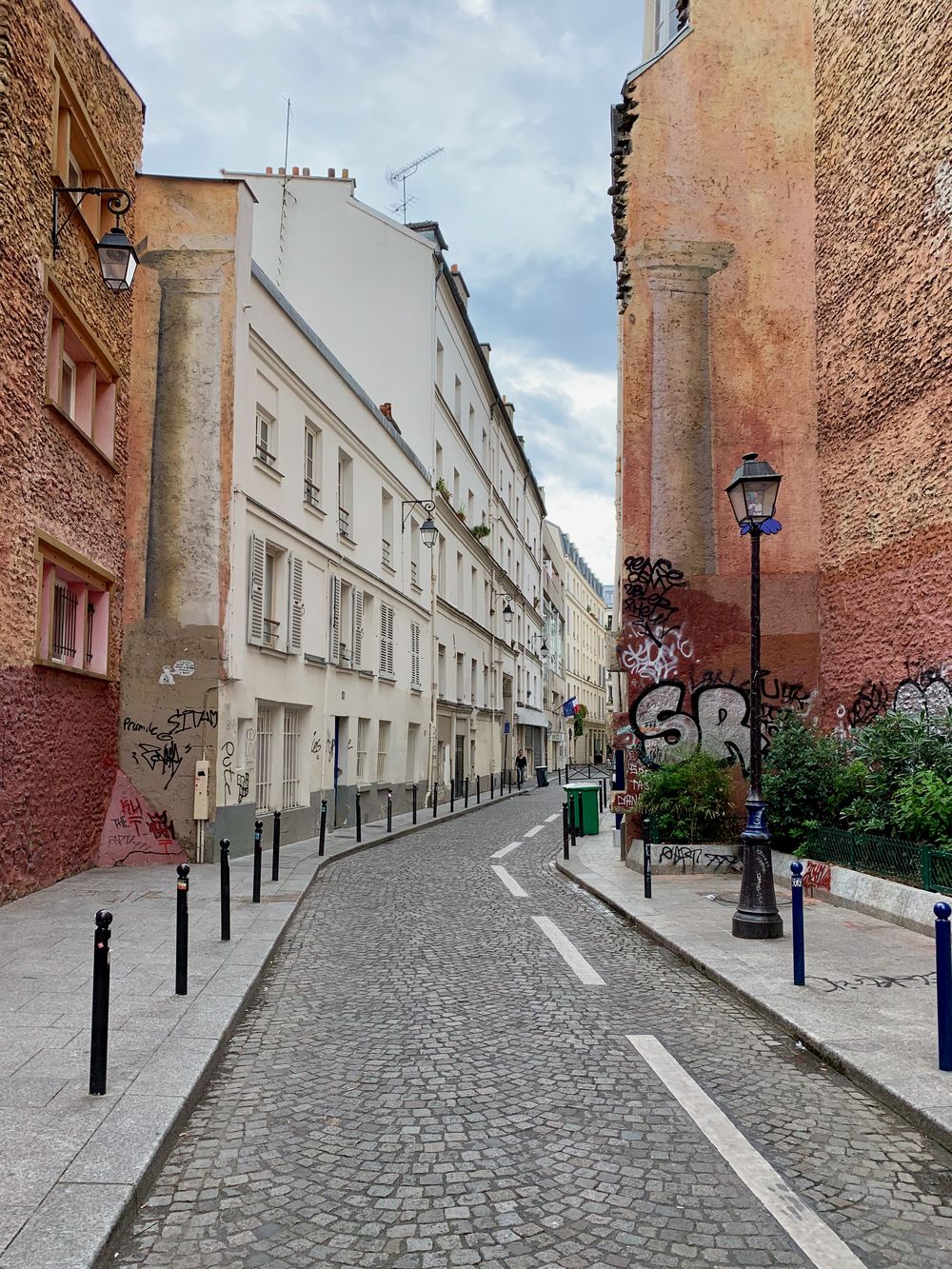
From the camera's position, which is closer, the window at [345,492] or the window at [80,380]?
the window at [80,380]

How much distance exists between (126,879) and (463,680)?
74.3ft

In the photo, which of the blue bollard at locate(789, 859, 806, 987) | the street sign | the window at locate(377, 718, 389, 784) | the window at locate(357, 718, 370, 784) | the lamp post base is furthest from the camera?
the window at locate(377, 718, 389, 784)

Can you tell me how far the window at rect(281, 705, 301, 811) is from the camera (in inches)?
679

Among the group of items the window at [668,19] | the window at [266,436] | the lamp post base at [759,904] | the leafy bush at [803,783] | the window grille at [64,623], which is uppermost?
the window at [668,19]

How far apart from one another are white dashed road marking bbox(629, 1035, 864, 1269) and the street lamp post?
331cm

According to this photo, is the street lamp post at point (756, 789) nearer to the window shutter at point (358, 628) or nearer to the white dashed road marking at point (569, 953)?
the white dashed road marking at point (569, 953)

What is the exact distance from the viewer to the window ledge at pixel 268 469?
50.9 ft

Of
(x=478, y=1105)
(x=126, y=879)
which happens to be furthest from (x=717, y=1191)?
(x=126, y=879)

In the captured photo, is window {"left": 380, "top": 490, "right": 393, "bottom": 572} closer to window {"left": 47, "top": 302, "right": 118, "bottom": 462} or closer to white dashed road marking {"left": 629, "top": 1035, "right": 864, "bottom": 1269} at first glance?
window {"left": 47, "top": 302, "right": 118, "bottom": 462}

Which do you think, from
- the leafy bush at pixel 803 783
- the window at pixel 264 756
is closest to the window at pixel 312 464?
the window at pixel 264 756

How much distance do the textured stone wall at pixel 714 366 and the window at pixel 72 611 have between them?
25.4 feet

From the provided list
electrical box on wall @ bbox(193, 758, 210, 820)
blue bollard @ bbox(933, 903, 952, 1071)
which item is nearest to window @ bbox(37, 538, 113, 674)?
electrical box on wall @ bbox(193, 758, 210, 820)

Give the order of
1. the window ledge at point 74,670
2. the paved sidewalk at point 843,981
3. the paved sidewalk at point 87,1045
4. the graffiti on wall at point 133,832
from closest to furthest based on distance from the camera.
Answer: the paved sidewalk at point 87,1045, the paved sidewalk at point 843,981, the window ledge at point 74,670, the graffiti on wall at point 133,832

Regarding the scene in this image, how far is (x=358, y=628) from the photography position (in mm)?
21188
